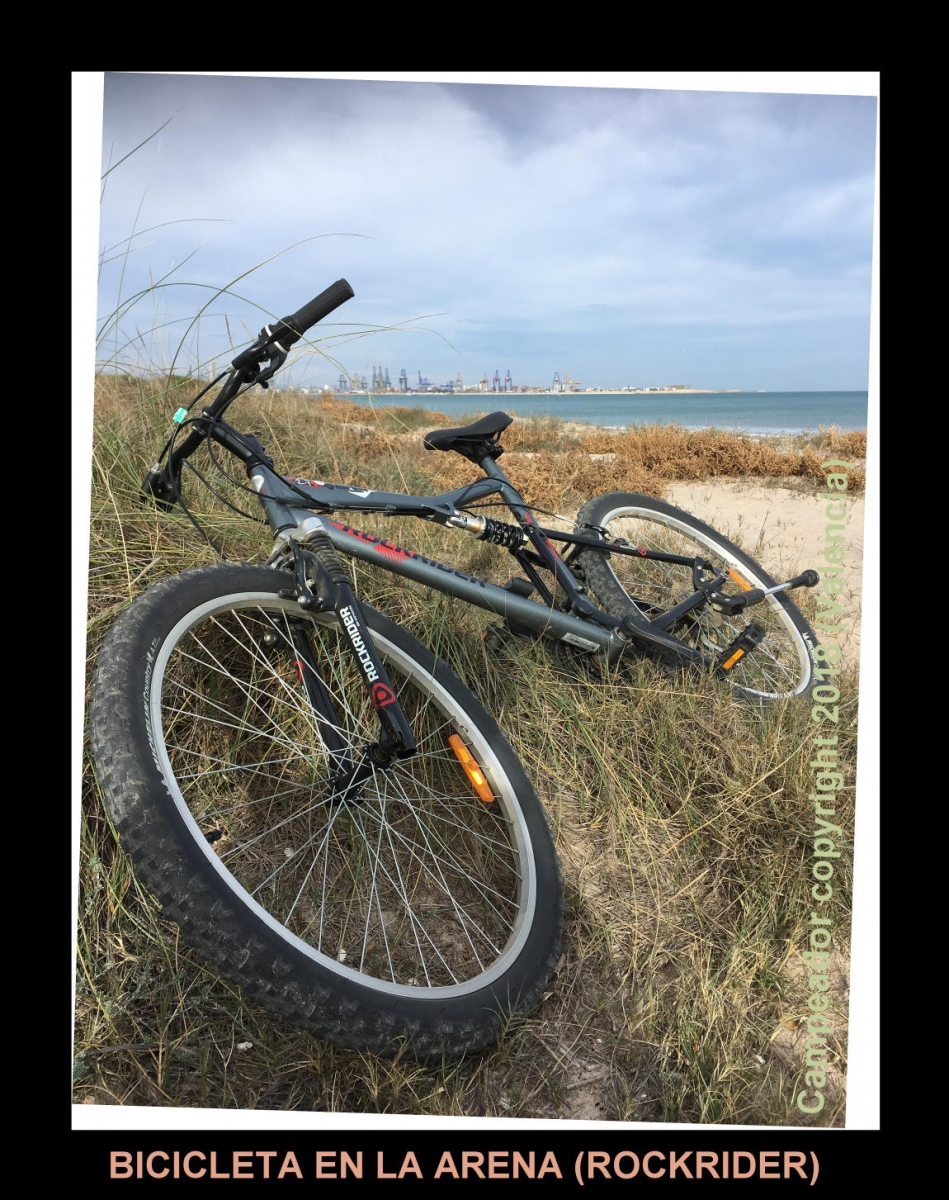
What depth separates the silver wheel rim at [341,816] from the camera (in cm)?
200

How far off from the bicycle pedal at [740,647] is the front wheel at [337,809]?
4.44 ft

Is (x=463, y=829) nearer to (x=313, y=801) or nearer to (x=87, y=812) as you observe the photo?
(x=313, y=801)

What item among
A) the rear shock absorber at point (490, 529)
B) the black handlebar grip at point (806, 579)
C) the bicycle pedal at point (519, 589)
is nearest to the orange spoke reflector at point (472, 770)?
the bicycle pedal at point (519, 589)

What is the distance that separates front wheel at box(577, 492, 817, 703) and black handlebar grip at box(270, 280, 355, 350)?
151 centimetres

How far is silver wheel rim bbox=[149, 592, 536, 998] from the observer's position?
2.00m

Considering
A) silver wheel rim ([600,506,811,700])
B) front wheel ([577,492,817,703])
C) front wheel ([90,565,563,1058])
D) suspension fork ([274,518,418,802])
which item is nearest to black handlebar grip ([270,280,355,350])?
suspension fork ([274,518,418,802])

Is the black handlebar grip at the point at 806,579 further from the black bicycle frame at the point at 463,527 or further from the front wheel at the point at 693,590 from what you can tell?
the black bicycle frame at the point at 463,527

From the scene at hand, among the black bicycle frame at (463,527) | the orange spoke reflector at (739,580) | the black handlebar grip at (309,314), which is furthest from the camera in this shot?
the orange spoke reflector at (739,580)

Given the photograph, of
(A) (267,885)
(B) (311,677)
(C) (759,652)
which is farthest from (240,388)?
(C) (759,652)

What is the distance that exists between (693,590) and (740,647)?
23.2 inches

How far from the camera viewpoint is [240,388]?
217cm

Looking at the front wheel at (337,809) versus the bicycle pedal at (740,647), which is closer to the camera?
the front wheel at (337,809)

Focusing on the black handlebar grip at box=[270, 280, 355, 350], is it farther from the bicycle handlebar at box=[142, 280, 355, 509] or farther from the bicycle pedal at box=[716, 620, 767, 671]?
the bicycle pedal at box=[716, 620, 767, 671]

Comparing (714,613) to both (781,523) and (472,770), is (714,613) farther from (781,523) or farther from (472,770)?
(781,523)
